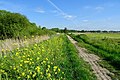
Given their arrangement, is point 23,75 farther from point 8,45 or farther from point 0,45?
point 8,45

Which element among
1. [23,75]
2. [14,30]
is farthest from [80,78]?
[14,30]

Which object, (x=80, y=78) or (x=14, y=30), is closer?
(x=80, y=78)

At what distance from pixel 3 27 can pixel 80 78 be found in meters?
33.3

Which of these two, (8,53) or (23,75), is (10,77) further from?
(8,53)

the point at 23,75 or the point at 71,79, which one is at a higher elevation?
the point at 23,75

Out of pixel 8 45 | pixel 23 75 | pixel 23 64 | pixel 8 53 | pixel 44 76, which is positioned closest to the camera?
pixel 23 75

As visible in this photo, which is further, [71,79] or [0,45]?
[0,45]

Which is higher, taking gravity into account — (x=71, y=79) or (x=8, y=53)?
(x=8, y=53)

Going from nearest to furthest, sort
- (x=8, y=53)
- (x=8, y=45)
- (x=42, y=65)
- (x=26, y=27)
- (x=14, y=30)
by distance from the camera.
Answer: (x=42, y=65) → (x=8, y=53) → (x=8, y=45) → (x=14, y=30) → (x=26, y=27)

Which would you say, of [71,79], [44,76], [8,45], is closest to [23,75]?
[44,76]

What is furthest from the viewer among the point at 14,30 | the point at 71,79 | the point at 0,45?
the point at 14,30

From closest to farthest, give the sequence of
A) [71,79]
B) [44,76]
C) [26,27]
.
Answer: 1. [44,76]
2. [71,79]
3. [26,27]

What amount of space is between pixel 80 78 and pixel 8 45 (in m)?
5.20

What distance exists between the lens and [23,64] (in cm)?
983
